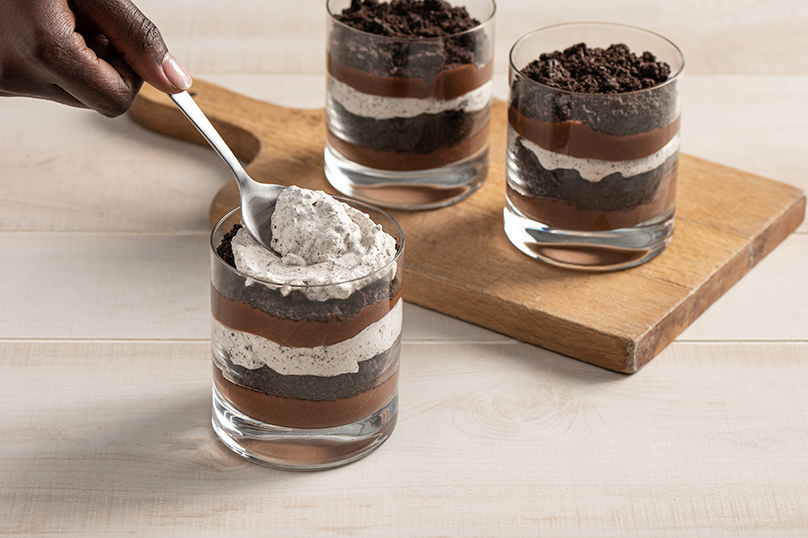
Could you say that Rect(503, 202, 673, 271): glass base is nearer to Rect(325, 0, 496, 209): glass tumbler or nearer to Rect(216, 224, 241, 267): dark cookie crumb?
Rect(325, 0, 496, 209): glass tumbler

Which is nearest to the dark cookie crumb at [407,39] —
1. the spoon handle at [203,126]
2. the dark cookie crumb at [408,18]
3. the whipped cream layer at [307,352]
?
the dark cookie crumb at [408,18]

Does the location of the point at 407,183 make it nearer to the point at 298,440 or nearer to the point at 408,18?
the point at 408,18

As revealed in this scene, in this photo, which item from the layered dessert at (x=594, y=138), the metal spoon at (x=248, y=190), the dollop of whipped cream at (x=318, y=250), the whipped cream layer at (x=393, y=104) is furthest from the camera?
the whipped cream layer at (x=393, y=104)

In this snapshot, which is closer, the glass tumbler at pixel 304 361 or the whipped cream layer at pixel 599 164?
the glass tumbler at pixel 304 361

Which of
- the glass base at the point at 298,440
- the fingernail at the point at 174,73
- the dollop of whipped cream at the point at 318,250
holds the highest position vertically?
the fingernail at the point at 174,73

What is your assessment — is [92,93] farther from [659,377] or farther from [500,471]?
[659,377]

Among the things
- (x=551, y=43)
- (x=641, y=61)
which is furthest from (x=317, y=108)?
(x=641, y=61)

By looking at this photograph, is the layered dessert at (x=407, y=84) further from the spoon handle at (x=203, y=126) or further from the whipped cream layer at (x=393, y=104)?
the spoon handle at (x=203, y=126)
